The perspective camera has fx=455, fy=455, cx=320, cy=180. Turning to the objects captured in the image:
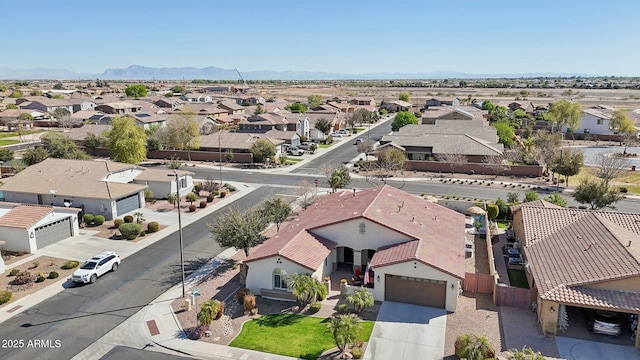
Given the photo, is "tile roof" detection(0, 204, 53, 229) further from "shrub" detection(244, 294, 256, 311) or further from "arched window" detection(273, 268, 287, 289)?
"arched window" detection(273, 268, 287, 289)

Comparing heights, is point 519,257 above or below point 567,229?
below

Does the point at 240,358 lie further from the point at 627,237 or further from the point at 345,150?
the point at 345,150

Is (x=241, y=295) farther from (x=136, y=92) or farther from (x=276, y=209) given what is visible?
(x=136, y=92)

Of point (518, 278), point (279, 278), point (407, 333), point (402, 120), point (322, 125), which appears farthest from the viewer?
point (402, 120)

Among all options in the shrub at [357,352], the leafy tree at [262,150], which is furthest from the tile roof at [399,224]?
the leafy tree at [262,150]

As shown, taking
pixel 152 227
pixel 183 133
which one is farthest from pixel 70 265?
pixel 183 133

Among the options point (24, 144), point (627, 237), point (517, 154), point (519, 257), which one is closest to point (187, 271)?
point (519, 257)
